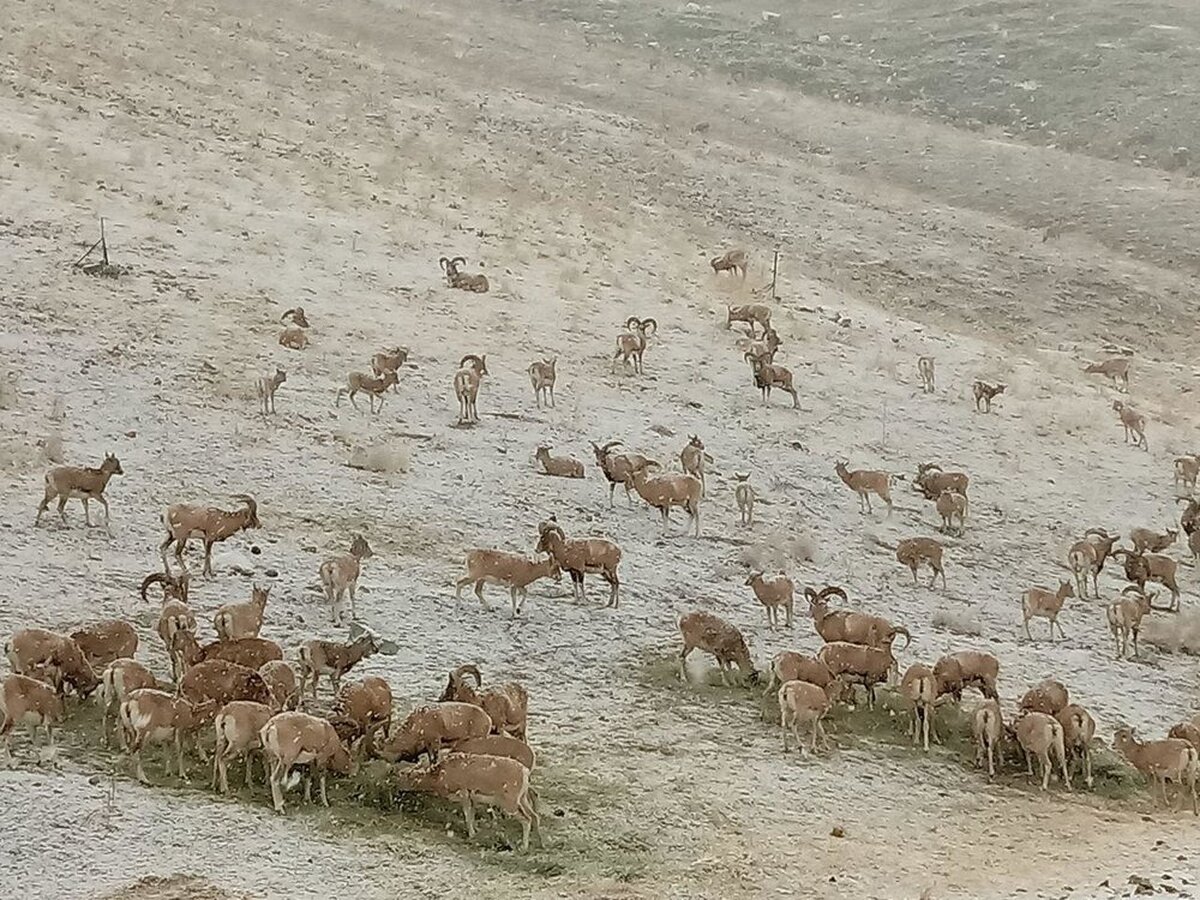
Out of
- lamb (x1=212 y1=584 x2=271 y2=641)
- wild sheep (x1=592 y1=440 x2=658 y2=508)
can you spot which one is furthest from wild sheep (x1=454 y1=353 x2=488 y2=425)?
lamb (x1=212 y1=584 x2=271 y2=641)

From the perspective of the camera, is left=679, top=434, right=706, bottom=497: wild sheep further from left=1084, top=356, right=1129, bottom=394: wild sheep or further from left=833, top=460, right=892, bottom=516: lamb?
left=1084, top=356, right=1129, bottom=394: wild sheep

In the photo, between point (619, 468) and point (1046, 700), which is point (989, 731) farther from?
→ point (619, 468)

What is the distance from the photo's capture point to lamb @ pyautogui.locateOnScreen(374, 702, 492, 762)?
10055 millimetres

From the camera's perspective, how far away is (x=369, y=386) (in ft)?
60.4

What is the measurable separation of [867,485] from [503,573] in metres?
6.28

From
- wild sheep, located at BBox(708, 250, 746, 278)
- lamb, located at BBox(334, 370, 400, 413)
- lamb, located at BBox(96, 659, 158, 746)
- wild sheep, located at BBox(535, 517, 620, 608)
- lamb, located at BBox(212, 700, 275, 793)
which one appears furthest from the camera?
wild sheep, located at BBox(708, 250, 746, 278)

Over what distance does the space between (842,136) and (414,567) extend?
114 feet

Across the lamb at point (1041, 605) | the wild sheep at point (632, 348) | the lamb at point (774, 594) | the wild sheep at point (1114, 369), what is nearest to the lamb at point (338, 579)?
the lamb at point (774, 594)

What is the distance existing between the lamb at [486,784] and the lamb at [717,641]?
3.32 metres

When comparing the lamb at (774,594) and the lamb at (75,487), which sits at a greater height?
the lamb at (75,487)

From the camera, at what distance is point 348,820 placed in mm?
9375

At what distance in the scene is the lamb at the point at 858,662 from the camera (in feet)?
39.8

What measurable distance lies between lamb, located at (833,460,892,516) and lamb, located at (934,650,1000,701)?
5.52 metres

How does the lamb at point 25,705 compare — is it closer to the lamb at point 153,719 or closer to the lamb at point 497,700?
the lamb at point 153,719
